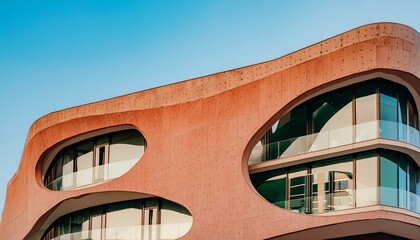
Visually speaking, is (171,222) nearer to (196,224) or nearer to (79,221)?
(196,224)

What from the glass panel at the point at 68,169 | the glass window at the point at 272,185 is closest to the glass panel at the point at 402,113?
the glass window at the point at 272,185

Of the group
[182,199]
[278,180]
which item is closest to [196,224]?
[182,199]

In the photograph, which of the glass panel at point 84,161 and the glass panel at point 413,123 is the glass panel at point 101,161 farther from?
the glass panel at point 413,123

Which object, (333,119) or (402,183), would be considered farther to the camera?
(333,119)

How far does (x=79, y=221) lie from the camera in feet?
134

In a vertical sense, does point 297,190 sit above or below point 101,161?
below

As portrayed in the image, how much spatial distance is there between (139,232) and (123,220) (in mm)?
1643

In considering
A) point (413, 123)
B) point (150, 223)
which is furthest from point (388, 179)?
point (150, 223)

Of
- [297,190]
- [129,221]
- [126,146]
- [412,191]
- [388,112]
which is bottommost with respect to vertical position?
[129,221]

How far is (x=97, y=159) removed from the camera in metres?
40.3

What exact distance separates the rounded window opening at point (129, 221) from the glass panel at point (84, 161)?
140 cm

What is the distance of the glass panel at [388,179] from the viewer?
3133 cm

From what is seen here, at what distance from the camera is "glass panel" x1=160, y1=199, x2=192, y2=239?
3659cm

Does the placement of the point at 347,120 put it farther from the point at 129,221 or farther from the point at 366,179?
the point at 129,221
